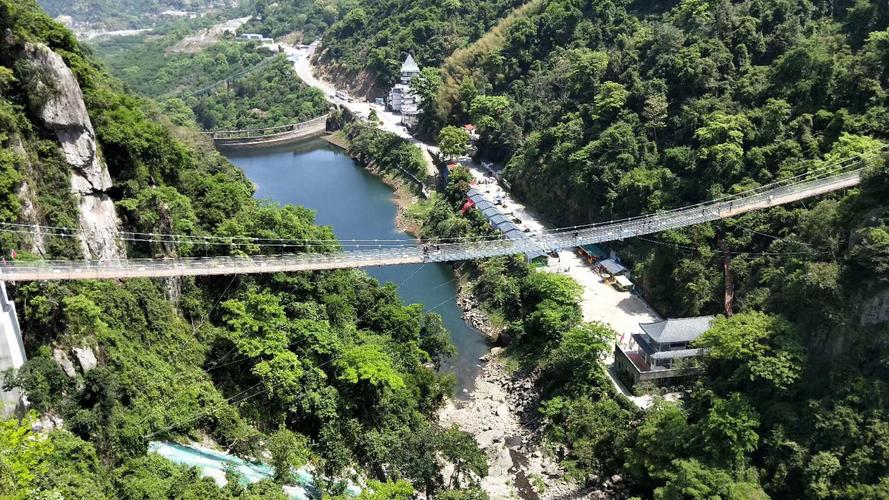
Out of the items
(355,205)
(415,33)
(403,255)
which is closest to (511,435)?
(403,255)

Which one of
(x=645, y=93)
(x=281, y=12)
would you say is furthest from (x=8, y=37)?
(x=281, y=12)

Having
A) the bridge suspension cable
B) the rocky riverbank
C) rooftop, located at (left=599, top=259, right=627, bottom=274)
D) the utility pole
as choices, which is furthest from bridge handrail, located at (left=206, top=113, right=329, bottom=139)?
the utility pole

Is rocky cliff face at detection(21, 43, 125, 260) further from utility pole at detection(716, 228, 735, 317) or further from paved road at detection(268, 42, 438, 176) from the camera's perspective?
paved road at detection(268, 42, 438, 176)

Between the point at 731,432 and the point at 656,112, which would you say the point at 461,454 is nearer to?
the point at 731,432

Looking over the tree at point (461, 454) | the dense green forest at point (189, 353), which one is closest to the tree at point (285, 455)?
the dense green forest at point (189, 353)

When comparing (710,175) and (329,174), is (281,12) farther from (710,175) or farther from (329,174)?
(710,175)

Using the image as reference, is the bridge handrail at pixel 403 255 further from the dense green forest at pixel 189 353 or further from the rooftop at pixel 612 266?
the rooftop at pixel 612 266
